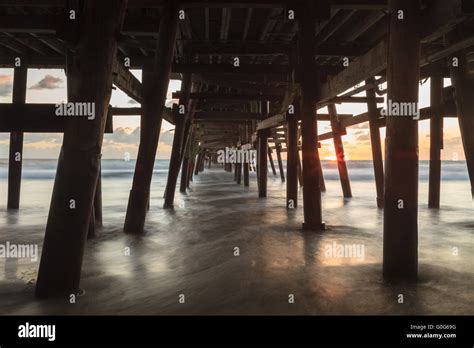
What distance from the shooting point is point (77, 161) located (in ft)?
11.2

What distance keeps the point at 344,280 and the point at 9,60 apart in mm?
8711

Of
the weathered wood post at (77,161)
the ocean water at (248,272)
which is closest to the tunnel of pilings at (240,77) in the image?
the weathered wood post at (77,161)

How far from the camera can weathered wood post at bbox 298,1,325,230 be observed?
256 inches

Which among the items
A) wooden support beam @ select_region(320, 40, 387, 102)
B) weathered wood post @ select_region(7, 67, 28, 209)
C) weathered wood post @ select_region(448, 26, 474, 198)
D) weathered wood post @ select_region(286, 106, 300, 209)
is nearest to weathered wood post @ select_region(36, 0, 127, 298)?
wooden support beam @ select_region(320, 40, 387, 102)

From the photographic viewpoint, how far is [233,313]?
121 inches

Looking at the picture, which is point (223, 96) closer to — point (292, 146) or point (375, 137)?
point (292, 146)

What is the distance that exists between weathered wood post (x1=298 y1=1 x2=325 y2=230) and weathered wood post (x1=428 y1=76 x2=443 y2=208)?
182 inches

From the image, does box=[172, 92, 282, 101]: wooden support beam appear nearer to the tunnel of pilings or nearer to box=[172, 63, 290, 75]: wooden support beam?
the tunnel of pilings

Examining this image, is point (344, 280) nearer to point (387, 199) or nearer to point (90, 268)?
point (387, 199)

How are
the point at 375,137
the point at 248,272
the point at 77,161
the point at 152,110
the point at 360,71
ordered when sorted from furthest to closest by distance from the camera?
the point at 375,137, the point at 152,110, the point at 360,71, the point at 248,272, the point at 77,161

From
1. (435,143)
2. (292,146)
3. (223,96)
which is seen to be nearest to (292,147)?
(292,146)

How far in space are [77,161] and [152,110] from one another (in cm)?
316

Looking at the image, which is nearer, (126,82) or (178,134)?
(126,82)

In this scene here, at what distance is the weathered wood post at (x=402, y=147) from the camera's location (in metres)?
3.91
